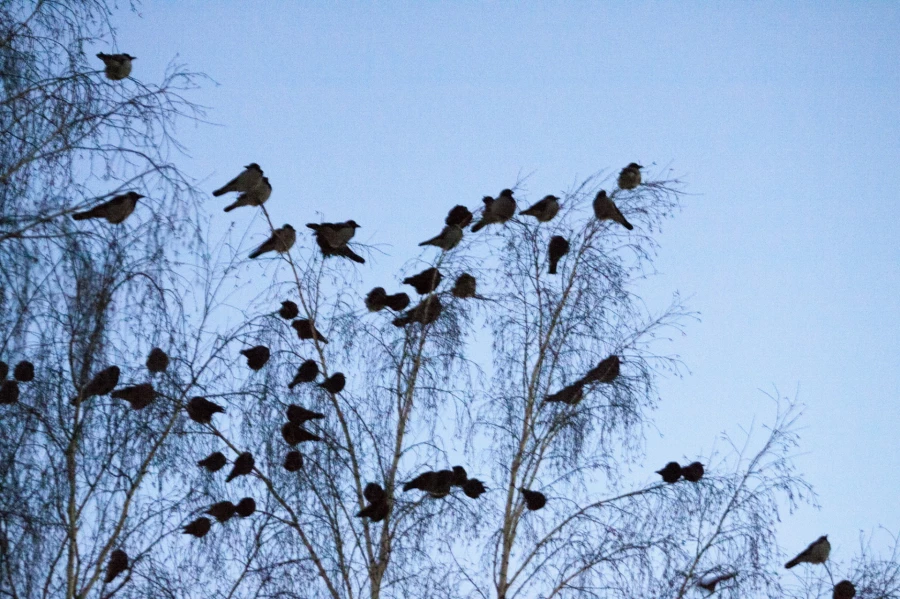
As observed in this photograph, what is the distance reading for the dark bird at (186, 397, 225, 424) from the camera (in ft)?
21.3

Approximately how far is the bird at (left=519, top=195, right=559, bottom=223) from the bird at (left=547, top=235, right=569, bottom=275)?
9.9 inches

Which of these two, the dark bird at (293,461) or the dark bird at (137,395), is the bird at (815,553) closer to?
the dark bird at (293,461)

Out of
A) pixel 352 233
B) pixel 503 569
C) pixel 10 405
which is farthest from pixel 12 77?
pixel 503 569

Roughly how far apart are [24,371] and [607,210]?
344 centimetres

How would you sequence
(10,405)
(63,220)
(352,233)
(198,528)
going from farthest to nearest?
(352,233) → (198,528) → (10,405) → (63,220)

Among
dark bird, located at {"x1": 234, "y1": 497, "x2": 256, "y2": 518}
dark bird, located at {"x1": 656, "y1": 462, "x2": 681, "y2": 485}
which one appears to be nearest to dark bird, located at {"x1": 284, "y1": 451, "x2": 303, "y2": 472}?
dark bird, located at {"x1": 234, "y1": 497, "x2": 256, "y2": 518}

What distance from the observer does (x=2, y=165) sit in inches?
221

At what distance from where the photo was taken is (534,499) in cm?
679

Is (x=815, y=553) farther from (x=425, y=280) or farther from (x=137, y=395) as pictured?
(x=137, y=395)

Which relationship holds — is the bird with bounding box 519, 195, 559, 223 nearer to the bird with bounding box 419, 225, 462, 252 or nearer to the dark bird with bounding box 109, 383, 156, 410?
the bird with bounding box 419, 225, 462, 252

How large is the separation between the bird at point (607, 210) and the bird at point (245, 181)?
1.99 m

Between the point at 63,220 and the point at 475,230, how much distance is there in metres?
2.83

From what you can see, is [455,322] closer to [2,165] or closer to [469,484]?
[469,484]

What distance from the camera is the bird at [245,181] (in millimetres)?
7281
